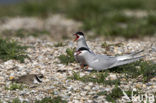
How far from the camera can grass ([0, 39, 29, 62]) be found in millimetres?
8477

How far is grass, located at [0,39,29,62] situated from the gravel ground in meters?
0.14

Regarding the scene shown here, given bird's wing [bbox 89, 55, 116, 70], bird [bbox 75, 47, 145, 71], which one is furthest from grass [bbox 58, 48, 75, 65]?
bird's wing [bbox 89, 55, 116, 70]

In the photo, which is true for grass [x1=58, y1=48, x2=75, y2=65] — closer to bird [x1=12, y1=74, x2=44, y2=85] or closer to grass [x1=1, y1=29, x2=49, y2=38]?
bird [x1=12, y1=74, x2=44, y2=85]

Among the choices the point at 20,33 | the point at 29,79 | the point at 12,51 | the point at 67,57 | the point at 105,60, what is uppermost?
the point at 20,33

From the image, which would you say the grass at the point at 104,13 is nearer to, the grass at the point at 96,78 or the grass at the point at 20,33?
the grass at the point at 20,33

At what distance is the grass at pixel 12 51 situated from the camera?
27.8ft

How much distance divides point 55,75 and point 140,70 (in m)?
1.70

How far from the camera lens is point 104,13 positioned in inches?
651

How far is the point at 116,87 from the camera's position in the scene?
6.66 m

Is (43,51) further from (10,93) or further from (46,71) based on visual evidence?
(10,93)

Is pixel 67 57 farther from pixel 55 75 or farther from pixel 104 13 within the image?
pixel 104 13

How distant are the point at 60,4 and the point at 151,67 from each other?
37.9 feet

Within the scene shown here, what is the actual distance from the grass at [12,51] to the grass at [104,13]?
4837mm

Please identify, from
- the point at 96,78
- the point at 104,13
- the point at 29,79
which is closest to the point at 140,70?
the point at 96,78
